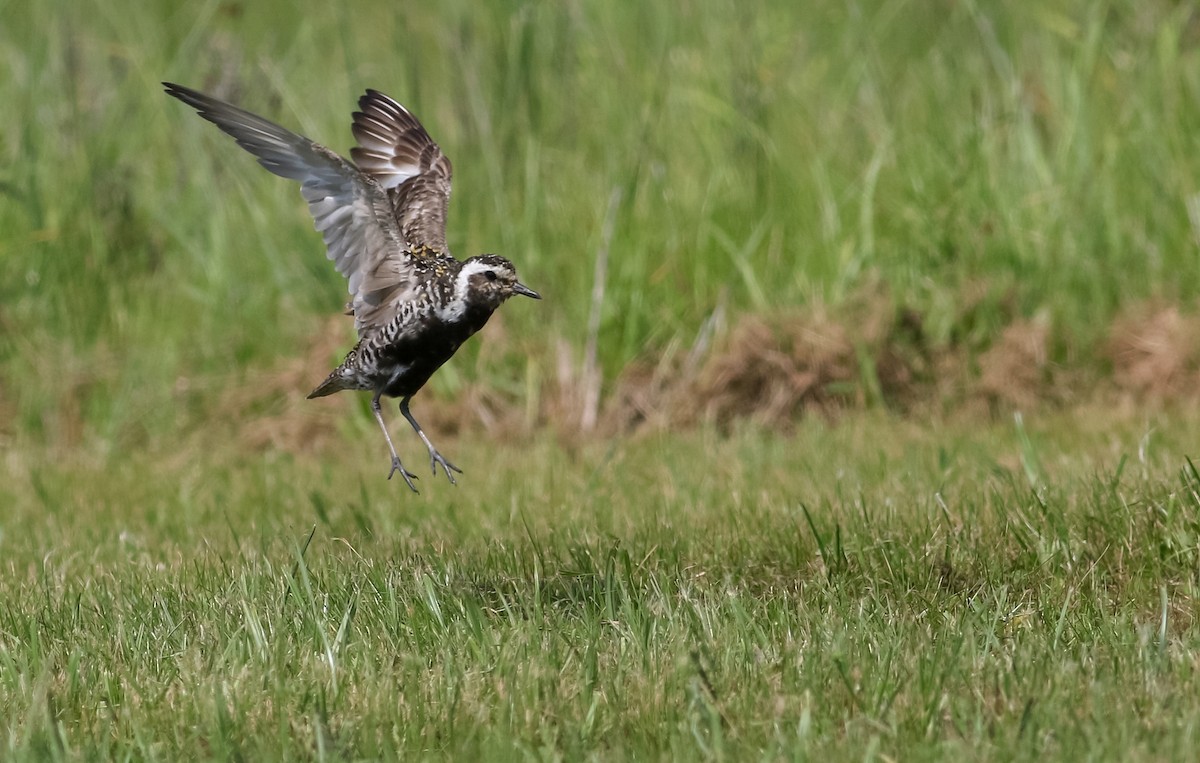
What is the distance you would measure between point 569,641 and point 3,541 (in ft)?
9.98

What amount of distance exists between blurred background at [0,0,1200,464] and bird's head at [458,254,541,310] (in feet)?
11.1

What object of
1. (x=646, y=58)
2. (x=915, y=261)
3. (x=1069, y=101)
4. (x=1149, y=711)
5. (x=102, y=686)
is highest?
(x=646, y=58)

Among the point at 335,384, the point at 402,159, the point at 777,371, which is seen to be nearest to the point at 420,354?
the point at 335,384

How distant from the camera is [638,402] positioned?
815cm

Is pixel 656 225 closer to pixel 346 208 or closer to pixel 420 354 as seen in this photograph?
pixel 346 208

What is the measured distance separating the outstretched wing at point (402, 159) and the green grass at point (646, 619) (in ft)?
3.76

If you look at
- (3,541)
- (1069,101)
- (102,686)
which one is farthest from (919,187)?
(102,686)

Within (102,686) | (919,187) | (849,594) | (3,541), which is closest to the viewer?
(102,686)

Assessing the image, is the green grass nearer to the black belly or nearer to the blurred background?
the black belly

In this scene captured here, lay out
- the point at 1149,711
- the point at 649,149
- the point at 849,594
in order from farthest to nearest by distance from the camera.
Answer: the point at 649,149 < the point at 849,594 < the point at 1149,711

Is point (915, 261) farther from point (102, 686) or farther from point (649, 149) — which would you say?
point (102, 686)

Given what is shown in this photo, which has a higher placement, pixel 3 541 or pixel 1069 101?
pixel 1069 101

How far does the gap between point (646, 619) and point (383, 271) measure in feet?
5.11

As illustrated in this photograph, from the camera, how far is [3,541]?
246 inches
